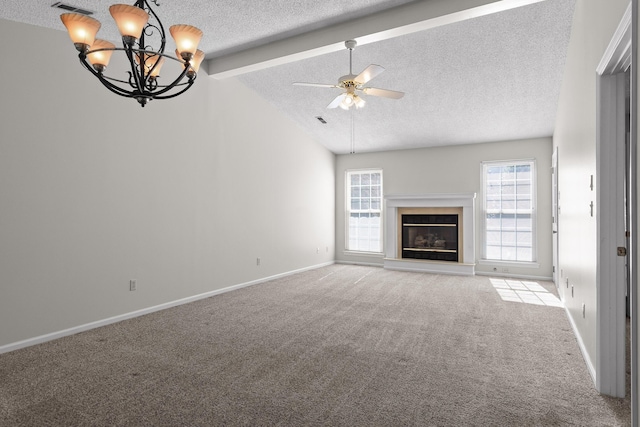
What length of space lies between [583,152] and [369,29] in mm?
2378

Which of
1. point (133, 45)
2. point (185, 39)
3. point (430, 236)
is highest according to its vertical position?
point (185, 39)

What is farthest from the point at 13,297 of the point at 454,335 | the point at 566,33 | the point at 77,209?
the point at 566,33

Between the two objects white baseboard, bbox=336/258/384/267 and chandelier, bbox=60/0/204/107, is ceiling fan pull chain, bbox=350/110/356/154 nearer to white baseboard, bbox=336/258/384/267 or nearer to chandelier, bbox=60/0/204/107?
white baseboard, bbox=336/258/384/267

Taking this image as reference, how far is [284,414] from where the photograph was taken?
2150mm

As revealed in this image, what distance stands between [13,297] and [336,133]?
566 cm

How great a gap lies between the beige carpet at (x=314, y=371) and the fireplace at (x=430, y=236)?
2759 millimetres

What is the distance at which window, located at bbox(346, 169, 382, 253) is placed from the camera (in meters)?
8.19

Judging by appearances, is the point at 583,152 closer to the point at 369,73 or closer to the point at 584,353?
the point at 584,353

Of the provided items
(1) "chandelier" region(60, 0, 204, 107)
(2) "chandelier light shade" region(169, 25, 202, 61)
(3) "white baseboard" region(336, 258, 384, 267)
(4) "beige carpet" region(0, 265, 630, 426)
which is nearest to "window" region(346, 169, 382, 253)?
(3) "white baseboard" region(336, 258, 384, 267)

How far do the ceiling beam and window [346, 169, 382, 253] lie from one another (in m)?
4.15

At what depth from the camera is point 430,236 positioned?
748 cm

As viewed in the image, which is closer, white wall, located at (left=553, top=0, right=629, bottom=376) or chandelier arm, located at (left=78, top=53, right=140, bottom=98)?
chandelier arm, located at (left=78, top=53, right=140, bottom=98)

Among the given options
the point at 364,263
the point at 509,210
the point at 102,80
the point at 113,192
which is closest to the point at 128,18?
the point at 102,80

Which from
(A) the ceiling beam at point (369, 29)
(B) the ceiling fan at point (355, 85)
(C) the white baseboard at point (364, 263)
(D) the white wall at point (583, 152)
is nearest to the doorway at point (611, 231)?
(D) the white wall at point (583, 152)
